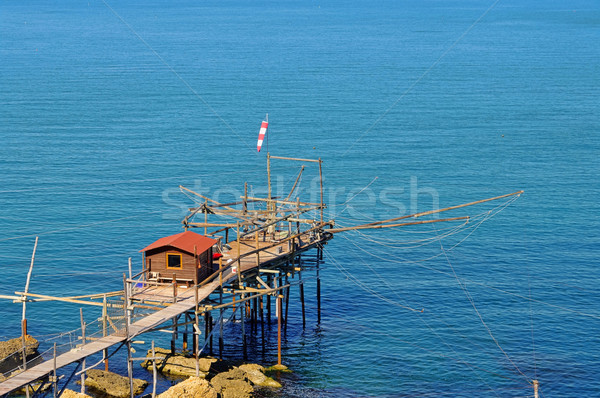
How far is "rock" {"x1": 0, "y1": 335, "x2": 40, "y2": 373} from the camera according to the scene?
5053 centimetres

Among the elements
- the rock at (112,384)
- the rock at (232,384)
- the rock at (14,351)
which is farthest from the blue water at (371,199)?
the rock at (14,351)

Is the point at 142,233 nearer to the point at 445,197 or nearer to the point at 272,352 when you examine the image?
the point at 272,352

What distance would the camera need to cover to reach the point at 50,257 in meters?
78.6

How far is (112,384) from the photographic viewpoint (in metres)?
51.1

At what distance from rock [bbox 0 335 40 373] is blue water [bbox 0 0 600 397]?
317 inches

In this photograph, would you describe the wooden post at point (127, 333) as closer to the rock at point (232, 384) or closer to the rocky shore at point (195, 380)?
Answer: the rocky shore at point (195, 380)

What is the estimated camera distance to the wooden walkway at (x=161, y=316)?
41.6 metres

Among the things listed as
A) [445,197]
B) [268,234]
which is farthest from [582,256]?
[268,234]

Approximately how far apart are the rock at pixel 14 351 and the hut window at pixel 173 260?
440 inches

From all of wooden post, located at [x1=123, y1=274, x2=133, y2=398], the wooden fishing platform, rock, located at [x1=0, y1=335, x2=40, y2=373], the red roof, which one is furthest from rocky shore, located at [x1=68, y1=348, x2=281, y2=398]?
the red roof

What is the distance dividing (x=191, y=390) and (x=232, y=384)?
176 inches

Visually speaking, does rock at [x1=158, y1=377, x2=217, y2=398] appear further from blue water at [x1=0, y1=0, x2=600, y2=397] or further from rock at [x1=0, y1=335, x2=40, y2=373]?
rock at [x1=0, y1=335, x2=40, y2=373]

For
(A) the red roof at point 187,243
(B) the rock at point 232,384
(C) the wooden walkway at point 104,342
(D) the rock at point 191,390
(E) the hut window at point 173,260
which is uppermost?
(A) the red roof at point 187,243

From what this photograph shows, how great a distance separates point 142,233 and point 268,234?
95.5ft
